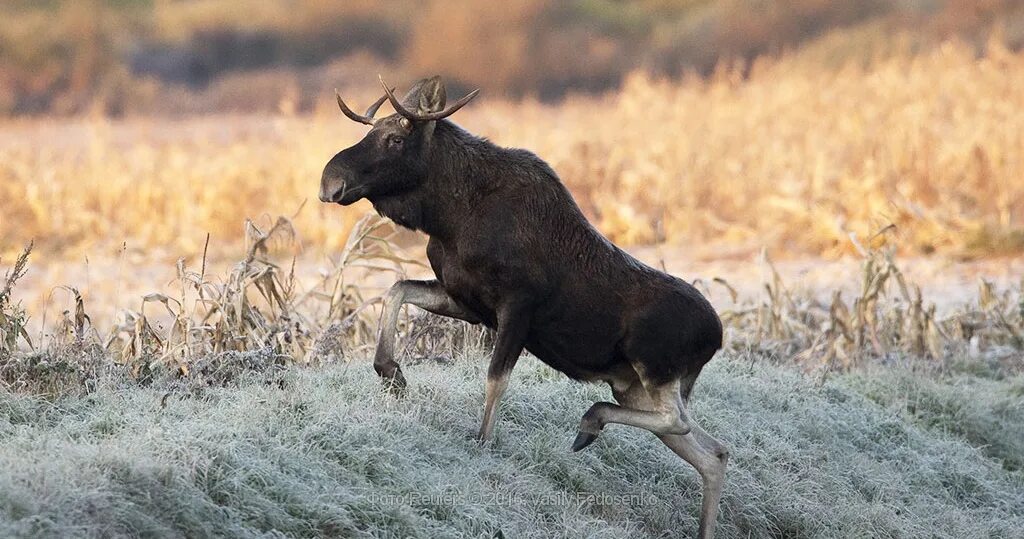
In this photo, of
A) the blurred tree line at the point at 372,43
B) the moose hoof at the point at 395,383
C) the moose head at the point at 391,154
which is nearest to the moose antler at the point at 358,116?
the moose head at the point at 391,154

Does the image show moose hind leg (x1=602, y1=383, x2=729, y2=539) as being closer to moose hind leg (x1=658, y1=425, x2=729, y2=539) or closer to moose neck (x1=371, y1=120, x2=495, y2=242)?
moose hind leg (x1=658, y1=425, x2=729, y2=539)

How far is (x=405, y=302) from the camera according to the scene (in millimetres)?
6512

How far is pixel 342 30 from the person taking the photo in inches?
1194

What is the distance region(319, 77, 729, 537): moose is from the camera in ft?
20.3

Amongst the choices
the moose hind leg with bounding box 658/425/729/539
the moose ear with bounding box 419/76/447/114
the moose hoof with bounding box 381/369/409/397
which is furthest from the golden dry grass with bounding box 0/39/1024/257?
the moose ear with bounding box 419/76/447/114

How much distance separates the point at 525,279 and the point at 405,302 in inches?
24.4

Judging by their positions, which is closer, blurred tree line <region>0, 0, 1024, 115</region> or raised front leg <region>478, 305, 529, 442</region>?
raised front leg <region>478, 305, 529, 442</region>

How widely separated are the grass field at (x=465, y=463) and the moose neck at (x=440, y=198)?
863 mm

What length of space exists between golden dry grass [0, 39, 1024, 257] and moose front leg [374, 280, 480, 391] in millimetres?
7800

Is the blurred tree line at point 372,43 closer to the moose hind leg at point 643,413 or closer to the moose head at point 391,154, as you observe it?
the moose head at point 391,154

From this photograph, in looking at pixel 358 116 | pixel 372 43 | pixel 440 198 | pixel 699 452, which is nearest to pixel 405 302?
pixel 440 198

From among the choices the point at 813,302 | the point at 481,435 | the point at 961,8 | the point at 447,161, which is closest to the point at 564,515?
the point at 481,435

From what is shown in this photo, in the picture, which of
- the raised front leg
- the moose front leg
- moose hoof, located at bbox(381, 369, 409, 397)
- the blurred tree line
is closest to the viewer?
Answer: the raised front leg
